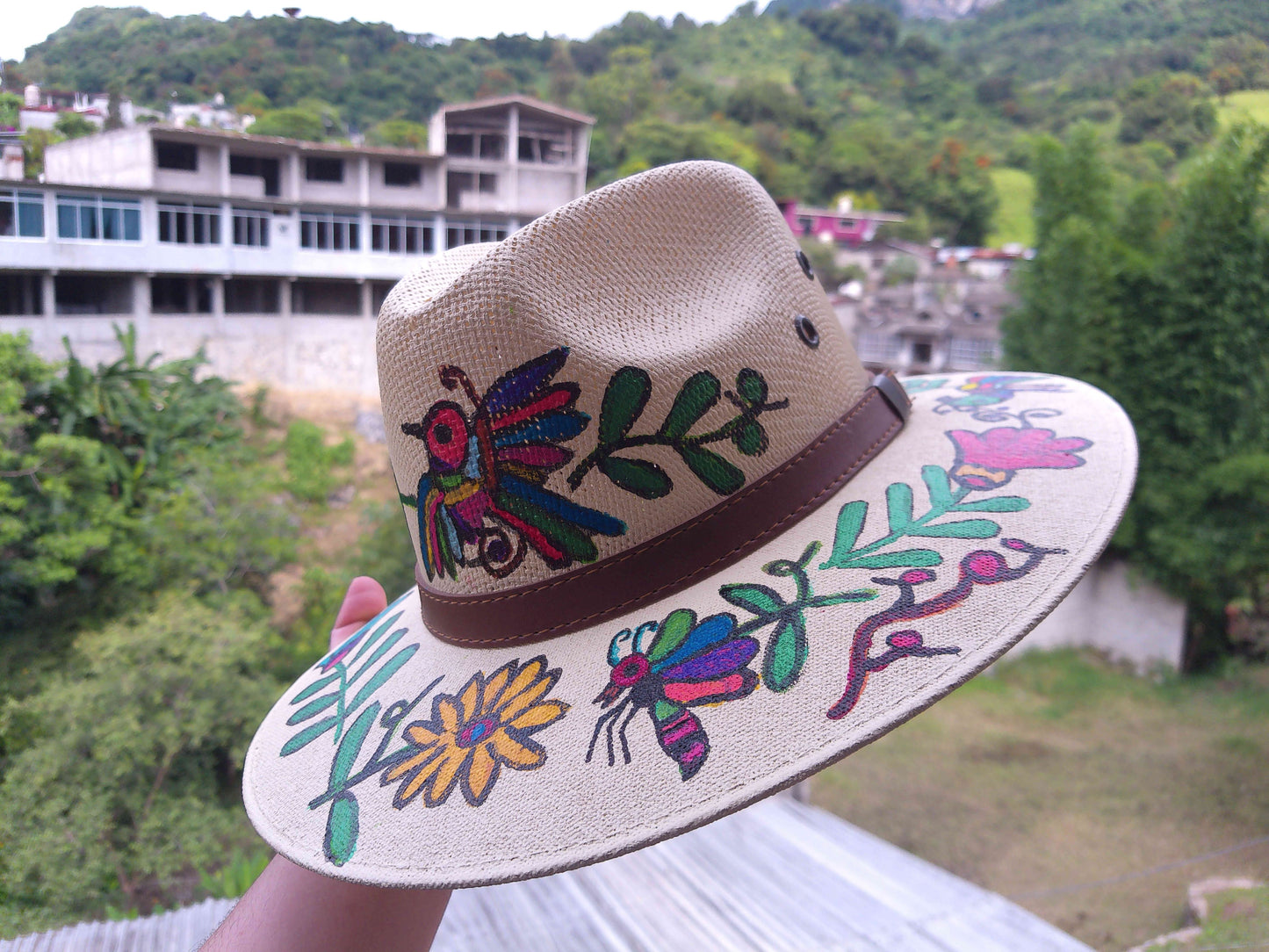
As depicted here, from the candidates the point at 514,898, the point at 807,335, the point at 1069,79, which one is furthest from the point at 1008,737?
the point at 807,335

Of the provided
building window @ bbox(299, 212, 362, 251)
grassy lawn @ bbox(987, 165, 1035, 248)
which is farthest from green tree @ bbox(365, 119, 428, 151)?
grassy lawn @ bbox(987, 165, 1035, 248)

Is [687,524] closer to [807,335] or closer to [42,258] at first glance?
[807,335]

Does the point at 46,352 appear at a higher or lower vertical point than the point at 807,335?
lower

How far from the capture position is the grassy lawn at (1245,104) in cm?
331

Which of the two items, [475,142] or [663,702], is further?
[475,142]

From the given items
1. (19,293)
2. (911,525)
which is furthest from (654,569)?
(19,293)

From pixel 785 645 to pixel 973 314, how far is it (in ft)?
40.5

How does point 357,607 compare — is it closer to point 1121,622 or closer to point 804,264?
point 804,264

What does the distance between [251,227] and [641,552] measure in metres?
5.91

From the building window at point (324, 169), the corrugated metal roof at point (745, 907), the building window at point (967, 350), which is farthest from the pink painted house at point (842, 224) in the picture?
the corrugated metal roof at point (745, 907)

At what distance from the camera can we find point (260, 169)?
5.30 meters

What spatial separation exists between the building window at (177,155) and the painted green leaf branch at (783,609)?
4.38 m

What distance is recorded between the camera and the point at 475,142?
7.06 m

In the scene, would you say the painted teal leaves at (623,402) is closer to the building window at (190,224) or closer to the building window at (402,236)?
the building window at (190,224)
